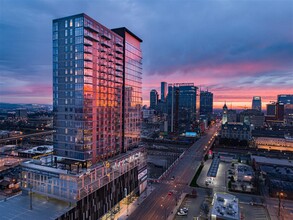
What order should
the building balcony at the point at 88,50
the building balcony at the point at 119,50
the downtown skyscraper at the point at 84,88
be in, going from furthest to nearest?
the building balcony at the point at 119,50
the downtown skyscraper at the point at 84,88
the building balcony at the point at 88,50

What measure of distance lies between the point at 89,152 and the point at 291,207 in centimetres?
7388

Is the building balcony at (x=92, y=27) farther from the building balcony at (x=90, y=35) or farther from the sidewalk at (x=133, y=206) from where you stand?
→ the sidewalk at (x=133, y=206)

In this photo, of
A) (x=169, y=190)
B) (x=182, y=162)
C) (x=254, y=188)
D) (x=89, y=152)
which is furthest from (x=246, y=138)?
(x=89, y=152)

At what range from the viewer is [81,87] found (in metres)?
58.1

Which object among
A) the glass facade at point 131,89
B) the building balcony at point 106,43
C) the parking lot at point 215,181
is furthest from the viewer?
the parking lot at point 215,181

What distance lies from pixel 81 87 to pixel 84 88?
3.39 feet

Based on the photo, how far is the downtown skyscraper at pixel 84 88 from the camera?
58.2 m

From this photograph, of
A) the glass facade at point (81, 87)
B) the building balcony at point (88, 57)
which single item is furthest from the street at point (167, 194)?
the building balcony at point (88, 57)

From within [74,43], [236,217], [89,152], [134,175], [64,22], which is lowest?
[236,217]

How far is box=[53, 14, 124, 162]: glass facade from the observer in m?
58.1

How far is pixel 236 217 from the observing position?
180ft

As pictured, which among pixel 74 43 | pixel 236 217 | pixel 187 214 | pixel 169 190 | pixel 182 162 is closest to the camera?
pixel 236 217

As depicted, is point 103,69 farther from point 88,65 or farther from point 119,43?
point 119,43

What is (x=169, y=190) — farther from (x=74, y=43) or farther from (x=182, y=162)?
(x=74, y=43)
